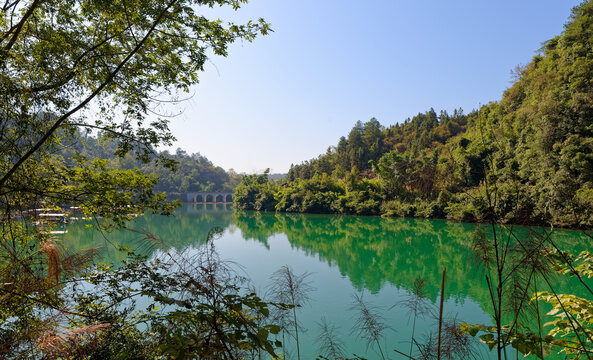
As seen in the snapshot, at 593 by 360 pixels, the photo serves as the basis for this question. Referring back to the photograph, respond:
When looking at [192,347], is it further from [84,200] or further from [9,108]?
[9,108]

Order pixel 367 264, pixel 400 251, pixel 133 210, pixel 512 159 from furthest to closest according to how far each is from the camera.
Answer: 1. pixel 512 159
2. pixel 400 251
3. pixel 367 264
4. pixel 133 210

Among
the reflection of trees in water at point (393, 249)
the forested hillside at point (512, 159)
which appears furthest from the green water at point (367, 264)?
the forested hillside at point (512, 159)

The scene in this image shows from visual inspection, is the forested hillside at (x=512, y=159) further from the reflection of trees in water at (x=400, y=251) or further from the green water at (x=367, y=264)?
the reflection of trees in water at (x=400, y=251)

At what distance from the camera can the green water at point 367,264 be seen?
5.75 meters

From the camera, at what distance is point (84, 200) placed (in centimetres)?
279

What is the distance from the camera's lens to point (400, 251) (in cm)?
1356

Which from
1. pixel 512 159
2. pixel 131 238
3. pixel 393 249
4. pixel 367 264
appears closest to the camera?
pixel 131 238

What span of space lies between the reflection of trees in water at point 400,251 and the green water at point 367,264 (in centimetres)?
3

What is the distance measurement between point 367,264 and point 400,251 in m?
2.70

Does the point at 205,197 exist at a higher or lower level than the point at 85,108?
lower

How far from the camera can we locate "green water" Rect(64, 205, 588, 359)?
575cm

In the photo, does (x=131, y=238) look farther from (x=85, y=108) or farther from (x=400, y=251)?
(x=400, y=251)

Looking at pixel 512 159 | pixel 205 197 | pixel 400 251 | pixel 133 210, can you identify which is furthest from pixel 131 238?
pixel 205 197

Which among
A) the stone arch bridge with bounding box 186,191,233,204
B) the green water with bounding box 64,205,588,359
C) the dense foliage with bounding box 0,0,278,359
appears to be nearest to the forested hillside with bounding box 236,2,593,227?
the green water with bounding box 64,205,588,359
